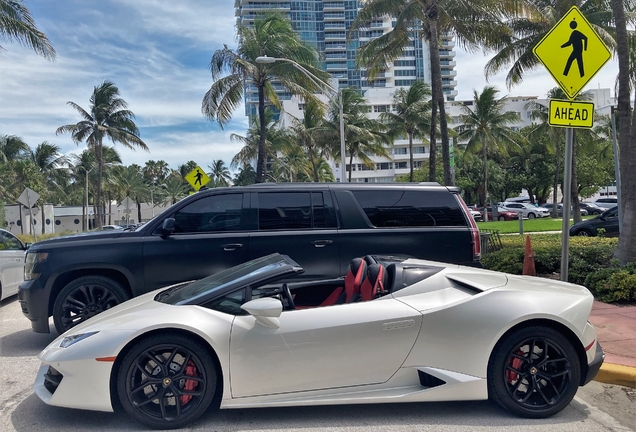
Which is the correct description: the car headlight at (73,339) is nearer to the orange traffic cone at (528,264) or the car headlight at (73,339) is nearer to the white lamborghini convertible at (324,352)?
the white lamborghini convertible at (324,352)

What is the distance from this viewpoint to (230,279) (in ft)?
13.1

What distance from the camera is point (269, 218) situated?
6.22 meters

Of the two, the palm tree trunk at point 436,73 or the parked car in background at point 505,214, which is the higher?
the palm tree trunk at point 436,73

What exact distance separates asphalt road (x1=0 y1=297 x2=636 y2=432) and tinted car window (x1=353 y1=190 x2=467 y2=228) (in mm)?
2608

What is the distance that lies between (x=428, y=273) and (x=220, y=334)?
1.69m

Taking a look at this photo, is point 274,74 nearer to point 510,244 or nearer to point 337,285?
point 510,244

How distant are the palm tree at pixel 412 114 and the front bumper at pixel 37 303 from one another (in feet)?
118

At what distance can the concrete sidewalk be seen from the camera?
182 inches

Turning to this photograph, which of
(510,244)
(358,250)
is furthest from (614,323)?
(510,244)

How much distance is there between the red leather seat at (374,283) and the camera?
3939 mm

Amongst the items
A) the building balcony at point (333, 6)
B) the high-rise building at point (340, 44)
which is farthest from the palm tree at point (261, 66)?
the building balcony at point (333, 6)

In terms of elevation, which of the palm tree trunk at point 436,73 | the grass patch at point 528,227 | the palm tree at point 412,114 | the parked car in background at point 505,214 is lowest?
the grass patch at point 528,227

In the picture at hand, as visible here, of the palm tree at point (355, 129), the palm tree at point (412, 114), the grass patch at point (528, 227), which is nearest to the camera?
the grass patch at point (528, 227)

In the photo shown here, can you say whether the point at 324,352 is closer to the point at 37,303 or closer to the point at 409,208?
the point at 409,208
